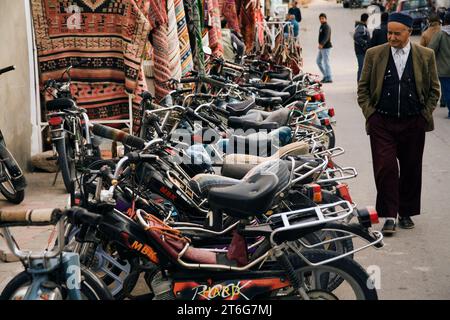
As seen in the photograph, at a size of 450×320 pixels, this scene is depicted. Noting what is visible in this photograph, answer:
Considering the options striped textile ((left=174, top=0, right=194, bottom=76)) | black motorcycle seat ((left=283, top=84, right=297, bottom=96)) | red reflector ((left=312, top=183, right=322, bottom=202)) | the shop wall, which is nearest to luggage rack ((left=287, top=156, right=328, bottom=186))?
red reflector ((left=312, top=183, right=322, bottom=202))

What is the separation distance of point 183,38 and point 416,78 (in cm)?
489

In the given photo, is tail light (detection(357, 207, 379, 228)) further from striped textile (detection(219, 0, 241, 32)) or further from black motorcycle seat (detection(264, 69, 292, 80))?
striped textile (detection(219, 0, 241, 32))

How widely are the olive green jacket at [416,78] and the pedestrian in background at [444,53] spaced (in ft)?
24.6

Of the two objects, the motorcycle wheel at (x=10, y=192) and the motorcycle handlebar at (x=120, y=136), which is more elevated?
the motorcycle handlebar at (x=120, y=136)

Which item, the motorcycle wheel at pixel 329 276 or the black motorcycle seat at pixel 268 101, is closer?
the motorcycle wheel at pixel 329 276

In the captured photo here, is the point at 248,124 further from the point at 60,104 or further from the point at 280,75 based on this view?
the point at 280,75

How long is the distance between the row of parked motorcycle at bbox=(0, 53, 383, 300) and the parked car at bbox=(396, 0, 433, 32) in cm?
3198

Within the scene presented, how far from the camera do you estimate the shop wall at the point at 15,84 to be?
9039 millimetres

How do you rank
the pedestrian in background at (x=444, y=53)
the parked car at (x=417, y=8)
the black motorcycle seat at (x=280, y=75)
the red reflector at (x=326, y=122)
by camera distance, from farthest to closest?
1. the parked car at (x=417, y=8)
2. the pedestrian in background at (x=444, y=53)
3. the black motorcycle seat at (x=280, y=75)
4. the red reflector at (x=326, y=122)

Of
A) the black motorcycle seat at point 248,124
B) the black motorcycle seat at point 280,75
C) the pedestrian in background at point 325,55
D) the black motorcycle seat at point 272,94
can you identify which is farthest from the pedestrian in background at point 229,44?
the black motorcycle seat at point 248,124

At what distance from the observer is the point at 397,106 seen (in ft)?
23.1

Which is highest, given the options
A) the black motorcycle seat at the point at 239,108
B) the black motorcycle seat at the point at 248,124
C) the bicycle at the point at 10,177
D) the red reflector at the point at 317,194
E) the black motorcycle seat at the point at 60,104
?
the black motorcycle seat at the point at 60,104

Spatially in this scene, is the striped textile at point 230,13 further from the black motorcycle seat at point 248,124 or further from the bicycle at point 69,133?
the bicycle at point 69,133
